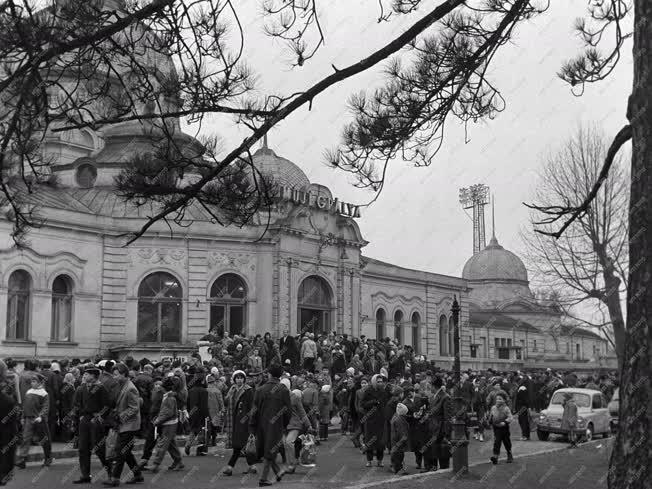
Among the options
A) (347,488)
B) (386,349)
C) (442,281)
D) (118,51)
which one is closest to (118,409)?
(347,488)

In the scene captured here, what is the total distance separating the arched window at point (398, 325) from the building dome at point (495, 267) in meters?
35.8

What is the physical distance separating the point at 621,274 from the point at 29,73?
70.6ft

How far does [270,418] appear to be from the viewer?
45.4 ft

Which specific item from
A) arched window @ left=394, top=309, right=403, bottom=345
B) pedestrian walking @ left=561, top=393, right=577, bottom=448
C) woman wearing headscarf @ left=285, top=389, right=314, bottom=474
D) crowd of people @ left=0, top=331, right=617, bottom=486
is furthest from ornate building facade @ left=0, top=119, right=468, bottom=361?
woman wearing headscarf @ left=285, top=389, right=314, bottom=474

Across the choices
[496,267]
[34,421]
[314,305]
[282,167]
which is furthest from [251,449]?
[496,267]

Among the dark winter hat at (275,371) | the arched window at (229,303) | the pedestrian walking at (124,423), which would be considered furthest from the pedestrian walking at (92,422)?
the arched window at (229,303)

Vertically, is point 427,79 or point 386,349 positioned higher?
point 427,79

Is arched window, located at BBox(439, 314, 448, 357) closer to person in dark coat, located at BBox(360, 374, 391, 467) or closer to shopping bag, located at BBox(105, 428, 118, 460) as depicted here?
person in dark coat, located at BBox(360, 374, 391, 467)

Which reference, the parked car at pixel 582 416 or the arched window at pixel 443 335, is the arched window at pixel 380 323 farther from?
the parked car at pixel 582 416

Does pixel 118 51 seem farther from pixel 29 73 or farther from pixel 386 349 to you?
pixel 386 349

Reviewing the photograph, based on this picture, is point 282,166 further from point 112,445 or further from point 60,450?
point 112,445

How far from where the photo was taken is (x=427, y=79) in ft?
36.2

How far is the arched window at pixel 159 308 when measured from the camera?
3719 cm

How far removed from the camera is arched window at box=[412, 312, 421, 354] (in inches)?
2079
